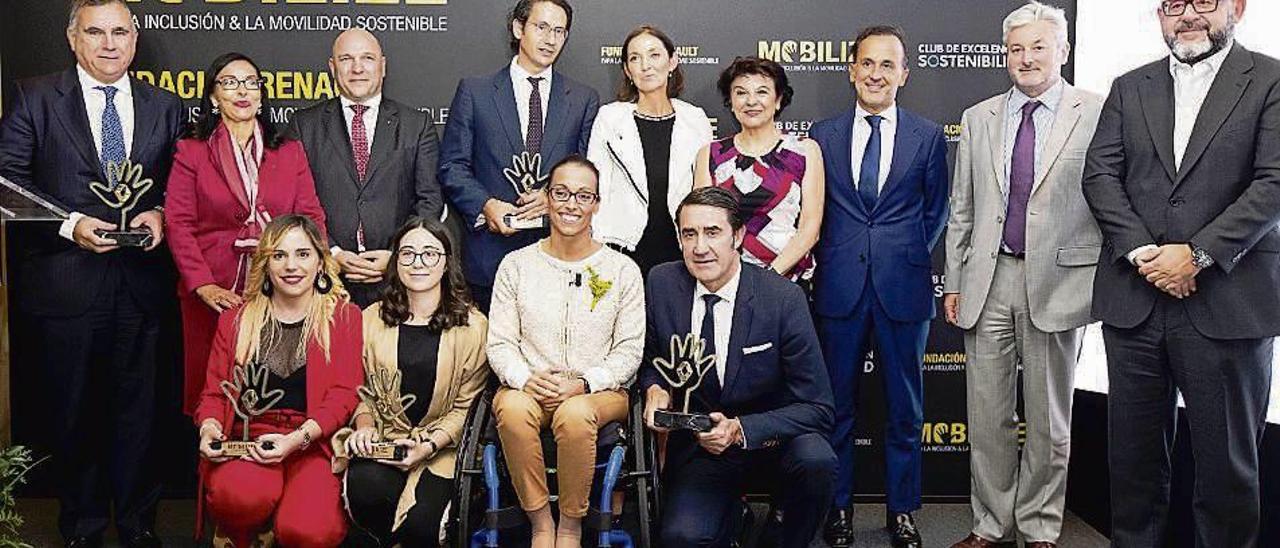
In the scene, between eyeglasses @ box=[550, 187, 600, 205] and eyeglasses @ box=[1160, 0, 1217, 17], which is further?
eyeglasses @ box=[550, 187, 600, 205]

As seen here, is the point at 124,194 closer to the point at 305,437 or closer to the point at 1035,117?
the point at 305,437

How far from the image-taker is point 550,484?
4.06 m

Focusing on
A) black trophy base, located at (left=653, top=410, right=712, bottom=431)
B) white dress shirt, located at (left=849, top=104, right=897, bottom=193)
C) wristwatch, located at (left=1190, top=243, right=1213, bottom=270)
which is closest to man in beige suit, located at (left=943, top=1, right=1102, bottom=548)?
white dress shirt, located at (left=849, top=104, right=897, bottom=193)

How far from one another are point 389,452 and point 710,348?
103 centimetres

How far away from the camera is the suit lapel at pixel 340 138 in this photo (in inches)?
187

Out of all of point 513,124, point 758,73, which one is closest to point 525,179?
point 513,124

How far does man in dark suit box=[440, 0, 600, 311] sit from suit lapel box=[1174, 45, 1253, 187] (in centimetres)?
209

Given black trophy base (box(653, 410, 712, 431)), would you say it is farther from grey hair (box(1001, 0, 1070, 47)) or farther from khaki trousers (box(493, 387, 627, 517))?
grey hair (box(1001, 0, 1070, 47))

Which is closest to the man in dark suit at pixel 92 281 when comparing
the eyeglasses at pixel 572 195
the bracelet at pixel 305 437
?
the bracelet at pixel 305 437

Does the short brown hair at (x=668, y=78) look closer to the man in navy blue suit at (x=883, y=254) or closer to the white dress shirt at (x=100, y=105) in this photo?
the man in navy blue suit at (x=883, y=254)

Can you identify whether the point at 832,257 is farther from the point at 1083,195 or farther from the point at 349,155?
the point at 349,155

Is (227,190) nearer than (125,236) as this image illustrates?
No

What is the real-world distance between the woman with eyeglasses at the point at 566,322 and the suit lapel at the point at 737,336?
11.1 inches

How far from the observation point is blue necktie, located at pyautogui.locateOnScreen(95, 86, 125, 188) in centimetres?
462
